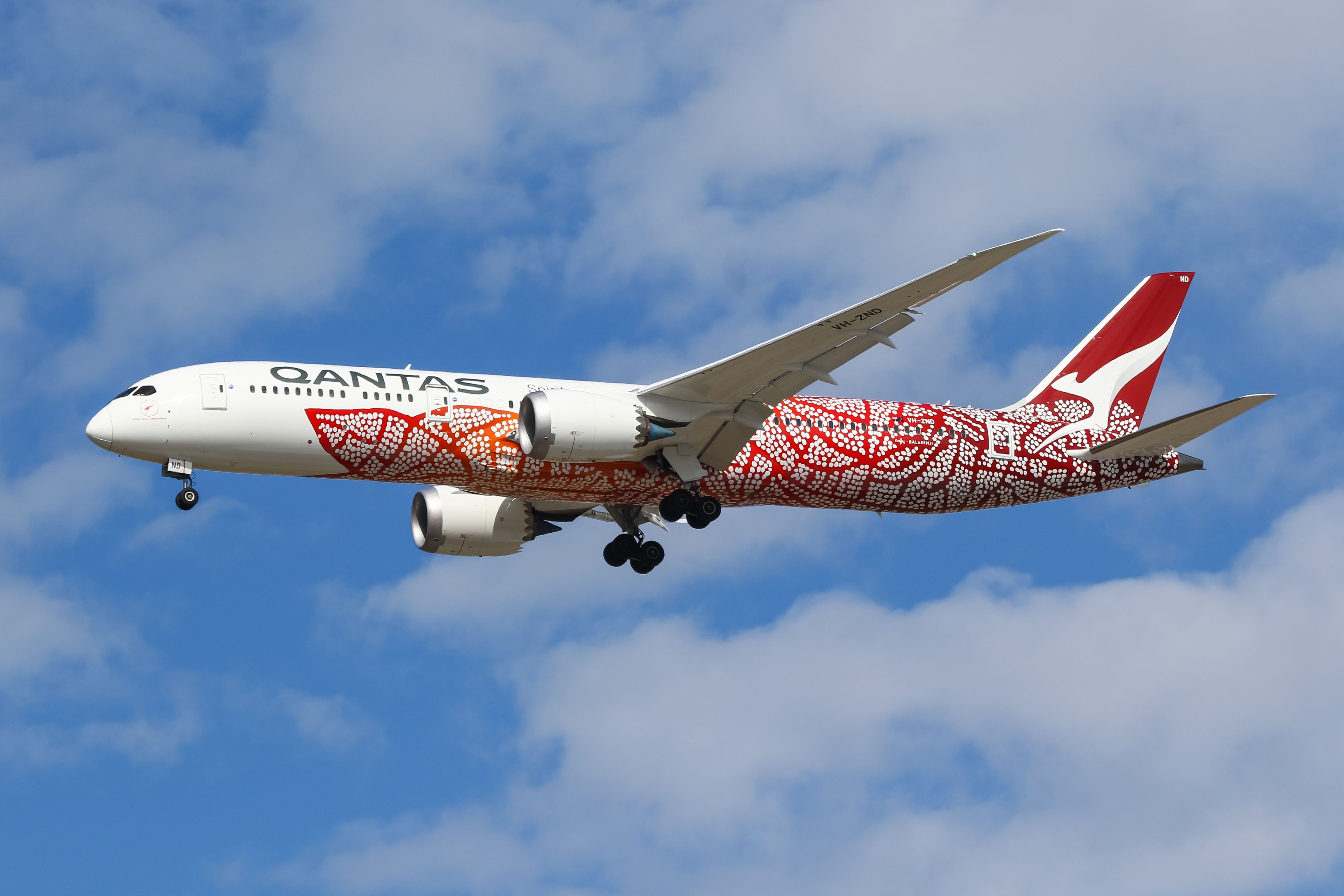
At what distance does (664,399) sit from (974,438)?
8.91 meters

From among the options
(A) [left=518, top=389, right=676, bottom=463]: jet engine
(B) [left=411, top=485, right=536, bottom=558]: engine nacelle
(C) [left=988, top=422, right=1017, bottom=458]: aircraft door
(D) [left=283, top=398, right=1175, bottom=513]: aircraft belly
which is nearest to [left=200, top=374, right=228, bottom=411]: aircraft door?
(D) [left=283, top=398, right=1175, bottom=513]: aircraft belly

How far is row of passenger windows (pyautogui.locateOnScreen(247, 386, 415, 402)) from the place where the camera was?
36688 millimetres

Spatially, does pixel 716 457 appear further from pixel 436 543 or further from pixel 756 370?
pixel 436 543

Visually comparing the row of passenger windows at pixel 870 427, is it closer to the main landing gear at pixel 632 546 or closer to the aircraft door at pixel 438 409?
the main landing gear at pixel 632 546

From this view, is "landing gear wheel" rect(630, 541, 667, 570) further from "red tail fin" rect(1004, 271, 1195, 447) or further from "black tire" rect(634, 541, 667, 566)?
"red tail fin" rect(1004, 271, 1195, 447)

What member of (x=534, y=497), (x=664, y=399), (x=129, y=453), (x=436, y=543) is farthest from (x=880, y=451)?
(x=129, y=453)

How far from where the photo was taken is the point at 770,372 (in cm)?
3778

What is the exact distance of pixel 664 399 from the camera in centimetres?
3853

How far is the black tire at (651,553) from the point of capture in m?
44.2

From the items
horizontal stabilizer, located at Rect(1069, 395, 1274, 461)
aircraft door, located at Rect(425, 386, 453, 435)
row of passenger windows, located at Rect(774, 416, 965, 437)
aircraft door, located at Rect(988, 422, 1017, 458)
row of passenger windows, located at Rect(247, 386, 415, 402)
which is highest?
row of passenger windows, located at Rect(247, 386, 415, 402)

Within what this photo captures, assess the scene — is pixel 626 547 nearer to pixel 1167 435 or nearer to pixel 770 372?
pixel 770 372

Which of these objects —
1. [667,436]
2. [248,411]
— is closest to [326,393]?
[248,411]

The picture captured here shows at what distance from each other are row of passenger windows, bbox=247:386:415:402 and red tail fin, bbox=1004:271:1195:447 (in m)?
16.9

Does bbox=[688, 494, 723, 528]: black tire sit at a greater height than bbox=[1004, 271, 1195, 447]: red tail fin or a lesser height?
lesser
